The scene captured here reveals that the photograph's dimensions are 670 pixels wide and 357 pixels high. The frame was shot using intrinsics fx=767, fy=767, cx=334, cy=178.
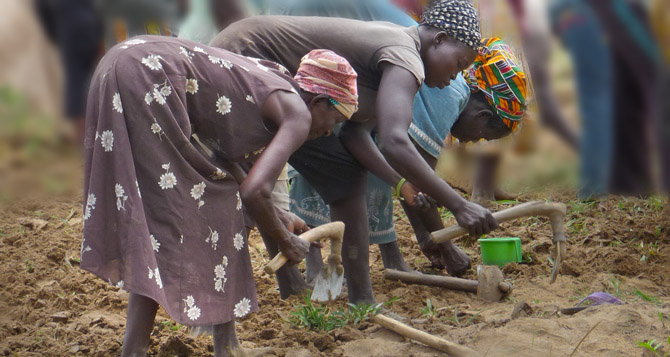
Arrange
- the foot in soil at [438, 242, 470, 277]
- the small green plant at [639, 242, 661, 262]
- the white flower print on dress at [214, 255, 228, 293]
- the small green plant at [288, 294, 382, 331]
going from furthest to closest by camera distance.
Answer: the small green plant at [639, 242, 661, 262], the foot in soil at [438, 242, 470, 277], the small green plant at [288, 294, 382, 331], the white flower print on dress at [214, 255, 228, 293]

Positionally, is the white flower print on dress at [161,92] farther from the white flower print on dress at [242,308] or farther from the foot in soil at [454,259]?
the foot in soil at [454,259]

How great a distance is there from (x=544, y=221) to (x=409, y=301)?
1737 millimetres

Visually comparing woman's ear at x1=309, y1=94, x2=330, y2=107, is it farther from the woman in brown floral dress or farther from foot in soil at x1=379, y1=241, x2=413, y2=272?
foot in soil at x1=379, y1=241, x2=413, y2=272

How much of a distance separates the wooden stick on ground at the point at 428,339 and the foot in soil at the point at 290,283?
0.78m

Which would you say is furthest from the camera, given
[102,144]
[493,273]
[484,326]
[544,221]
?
[544,221]

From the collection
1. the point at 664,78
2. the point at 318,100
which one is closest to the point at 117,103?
the point at 318,100

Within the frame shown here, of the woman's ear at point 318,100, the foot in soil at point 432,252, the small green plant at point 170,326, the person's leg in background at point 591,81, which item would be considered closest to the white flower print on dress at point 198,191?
the woman's ear at point 318,100

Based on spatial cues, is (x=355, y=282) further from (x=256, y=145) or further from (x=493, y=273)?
(x=256, y=145)

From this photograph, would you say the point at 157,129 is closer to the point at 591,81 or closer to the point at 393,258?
the point at 591,81

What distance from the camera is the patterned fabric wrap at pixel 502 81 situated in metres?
3.94

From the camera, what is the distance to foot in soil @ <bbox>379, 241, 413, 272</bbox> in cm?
414

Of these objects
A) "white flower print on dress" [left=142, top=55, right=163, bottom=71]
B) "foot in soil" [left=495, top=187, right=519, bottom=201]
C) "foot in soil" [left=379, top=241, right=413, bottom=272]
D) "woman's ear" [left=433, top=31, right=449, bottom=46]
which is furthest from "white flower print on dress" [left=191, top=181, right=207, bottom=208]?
"foot in soil" [left=495, top=187, right=519, bottom=201]

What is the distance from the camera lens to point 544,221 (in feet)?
16.6

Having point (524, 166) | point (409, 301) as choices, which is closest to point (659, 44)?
point (524, 166)
